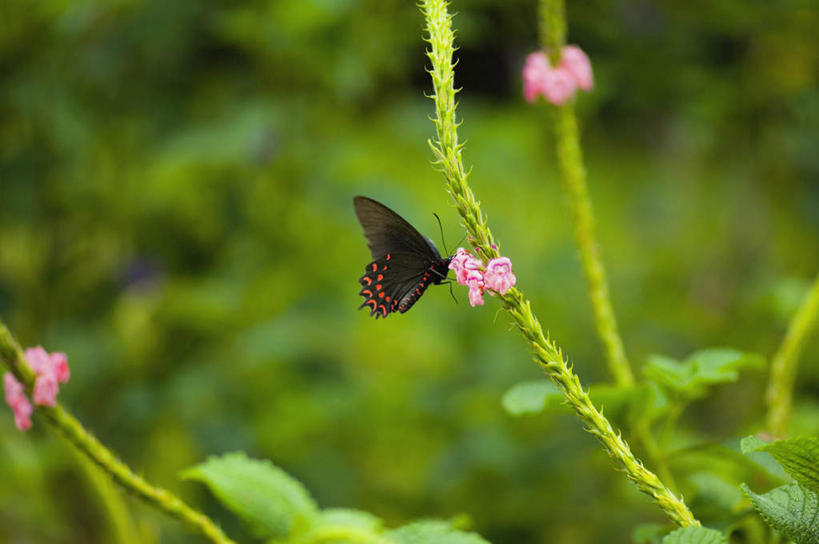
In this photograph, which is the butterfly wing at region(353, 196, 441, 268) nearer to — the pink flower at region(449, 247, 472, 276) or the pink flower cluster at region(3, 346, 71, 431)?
the pink flower at region(449, 247, 472, 276)

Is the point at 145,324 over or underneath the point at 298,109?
underneath

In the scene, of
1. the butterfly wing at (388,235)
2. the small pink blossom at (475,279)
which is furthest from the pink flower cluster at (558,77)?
the small pink blossom at (475,279)

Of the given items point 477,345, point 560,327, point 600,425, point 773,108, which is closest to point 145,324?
point 477,345

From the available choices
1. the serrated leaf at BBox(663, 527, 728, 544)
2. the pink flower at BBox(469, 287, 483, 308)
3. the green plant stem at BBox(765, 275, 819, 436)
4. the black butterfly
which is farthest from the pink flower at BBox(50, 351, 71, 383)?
the green plant stem at BBox(765, 275, 819, 436)

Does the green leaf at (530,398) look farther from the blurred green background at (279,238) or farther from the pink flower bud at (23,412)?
the blurred green background at (279,238)

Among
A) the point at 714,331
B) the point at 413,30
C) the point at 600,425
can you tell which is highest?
the point at 413,30

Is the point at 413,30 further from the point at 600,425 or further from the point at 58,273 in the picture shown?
the point at 600,425

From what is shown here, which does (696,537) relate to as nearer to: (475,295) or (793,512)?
(793,512)
